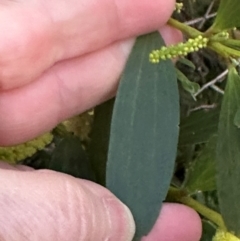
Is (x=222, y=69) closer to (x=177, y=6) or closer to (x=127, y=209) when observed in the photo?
(x=177, y=6)

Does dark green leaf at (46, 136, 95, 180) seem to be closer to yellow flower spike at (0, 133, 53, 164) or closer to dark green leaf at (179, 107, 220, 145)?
yellow flower spike at (0, 133, 53, 164)

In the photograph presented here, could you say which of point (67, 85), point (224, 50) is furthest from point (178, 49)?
point (67, 85)

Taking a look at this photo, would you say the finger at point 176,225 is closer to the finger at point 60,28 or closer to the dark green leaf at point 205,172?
the dark green leaf at point 205,172

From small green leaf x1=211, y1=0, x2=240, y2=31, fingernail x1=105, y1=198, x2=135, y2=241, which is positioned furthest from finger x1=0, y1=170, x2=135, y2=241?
small green leaf x1=211, y1=0, x2=240, y2=31

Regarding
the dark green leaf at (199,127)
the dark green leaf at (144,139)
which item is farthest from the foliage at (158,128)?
the dark green leaf at (199,127)

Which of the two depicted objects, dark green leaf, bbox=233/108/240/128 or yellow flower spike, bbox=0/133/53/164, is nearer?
dark green leaf, bbox=233/108/240/128

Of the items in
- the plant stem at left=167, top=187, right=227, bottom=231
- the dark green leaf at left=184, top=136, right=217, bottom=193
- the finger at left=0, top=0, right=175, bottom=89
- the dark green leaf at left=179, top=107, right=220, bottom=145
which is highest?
the finger at left=0, top=0, right=175, bottom=89

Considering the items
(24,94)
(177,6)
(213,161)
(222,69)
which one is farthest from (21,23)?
(222,69)
